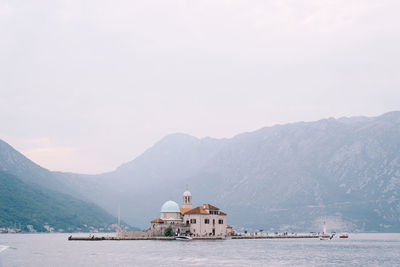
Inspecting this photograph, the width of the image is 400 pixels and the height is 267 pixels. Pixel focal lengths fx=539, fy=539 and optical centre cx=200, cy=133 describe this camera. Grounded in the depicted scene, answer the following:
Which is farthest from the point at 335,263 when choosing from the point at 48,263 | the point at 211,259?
the point at 48,263

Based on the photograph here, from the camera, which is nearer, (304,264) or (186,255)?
(304,264)

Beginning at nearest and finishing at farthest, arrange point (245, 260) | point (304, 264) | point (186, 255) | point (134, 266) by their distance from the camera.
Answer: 1. point (134, 266)
2. point (304, 264)
3. point (245, 260)
4. point (186, 255)

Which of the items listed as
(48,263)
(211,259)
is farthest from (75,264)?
(211,259)

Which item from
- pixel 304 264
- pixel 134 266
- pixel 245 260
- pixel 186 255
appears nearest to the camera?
pixel 134 266

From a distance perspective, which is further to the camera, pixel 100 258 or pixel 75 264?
pixel 100 258

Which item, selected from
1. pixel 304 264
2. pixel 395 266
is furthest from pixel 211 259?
pixel 395 266

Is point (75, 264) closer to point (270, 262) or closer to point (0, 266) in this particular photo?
point (0, 266)

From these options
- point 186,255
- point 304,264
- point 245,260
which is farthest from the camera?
point 186,255

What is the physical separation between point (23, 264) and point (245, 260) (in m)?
46.1

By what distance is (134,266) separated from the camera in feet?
333

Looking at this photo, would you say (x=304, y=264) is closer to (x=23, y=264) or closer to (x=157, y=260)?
(x=157, y=260)

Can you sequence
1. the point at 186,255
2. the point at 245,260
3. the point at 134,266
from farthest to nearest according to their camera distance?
the point at 186,255
the point at 245,260
the point at 134,266

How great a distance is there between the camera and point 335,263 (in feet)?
362

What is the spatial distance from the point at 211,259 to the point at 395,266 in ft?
123
